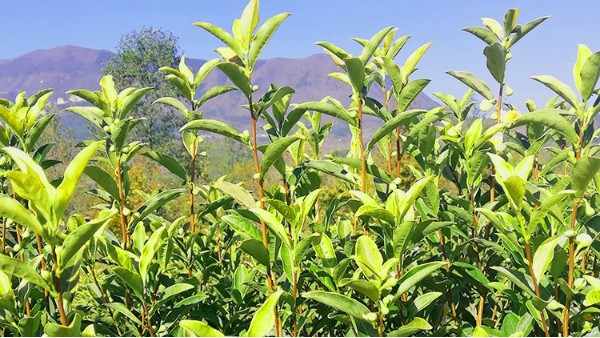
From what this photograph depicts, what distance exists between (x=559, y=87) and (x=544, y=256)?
2.78 feet

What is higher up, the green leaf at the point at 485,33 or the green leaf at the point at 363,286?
the green leaf at the point at 485,33

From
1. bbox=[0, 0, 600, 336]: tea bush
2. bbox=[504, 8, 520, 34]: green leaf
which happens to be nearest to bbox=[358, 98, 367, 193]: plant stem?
bbox=[0, 0, 600, 336]: tea bush

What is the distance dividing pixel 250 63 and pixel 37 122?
43.3 inches

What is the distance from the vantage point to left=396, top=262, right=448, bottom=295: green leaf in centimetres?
176

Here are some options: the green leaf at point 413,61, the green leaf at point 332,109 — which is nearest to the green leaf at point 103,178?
the green leaf at point 332,109

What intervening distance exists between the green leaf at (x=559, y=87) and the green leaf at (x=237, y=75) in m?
1.23

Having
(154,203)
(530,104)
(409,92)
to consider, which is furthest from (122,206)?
(530,104)

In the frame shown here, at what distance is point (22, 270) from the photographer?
56.1 inches

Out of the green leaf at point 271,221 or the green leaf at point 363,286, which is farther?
the green leaf at point 271,221

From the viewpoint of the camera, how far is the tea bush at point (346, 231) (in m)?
1.70

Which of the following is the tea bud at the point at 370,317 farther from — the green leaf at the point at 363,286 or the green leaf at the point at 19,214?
the green leaf at the point at 19,214

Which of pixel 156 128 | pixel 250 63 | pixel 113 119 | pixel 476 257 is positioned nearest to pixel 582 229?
pixel 476 257

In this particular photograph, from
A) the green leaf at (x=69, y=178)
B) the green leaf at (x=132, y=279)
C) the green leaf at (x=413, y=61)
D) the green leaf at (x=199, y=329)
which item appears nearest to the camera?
the green leaf at (x=199, y=329)

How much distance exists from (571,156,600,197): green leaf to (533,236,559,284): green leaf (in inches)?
9.3
